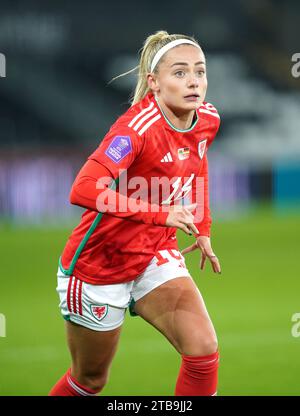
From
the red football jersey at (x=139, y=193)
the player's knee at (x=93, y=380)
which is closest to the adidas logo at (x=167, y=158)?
the red football jersey at (x=139, y=193)

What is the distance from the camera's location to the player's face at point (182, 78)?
13.0ft

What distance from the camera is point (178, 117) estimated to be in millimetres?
4086

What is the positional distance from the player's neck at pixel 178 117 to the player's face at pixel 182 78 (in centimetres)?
2

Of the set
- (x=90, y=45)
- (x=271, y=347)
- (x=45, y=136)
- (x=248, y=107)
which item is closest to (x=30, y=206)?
(x=45, y=136)

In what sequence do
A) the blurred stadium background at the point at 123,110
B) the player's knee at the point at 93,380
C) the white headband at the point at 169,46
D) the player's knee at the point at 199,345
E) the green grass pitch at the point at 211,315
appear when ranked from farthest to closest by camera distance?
the blurred stadium background at the point at 123,110 → the green grass pitch at the point at 211,315 → the player's knee at the point at 93,380 → the white headband at the point at 169,46 → the player's knee at the point at 199,345

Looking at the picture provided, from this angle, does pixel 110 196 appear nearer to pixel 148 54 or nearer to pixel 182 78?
pixel 182 78

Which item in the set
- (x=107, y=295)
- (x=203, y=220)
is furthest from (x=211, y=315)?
(x=107, y=295)

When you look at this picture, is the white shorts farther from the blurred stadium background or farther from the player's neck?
the blurred stadium background

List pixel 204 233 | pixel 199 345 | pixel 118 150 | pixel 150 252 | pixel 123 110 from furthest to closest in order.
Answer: pixel 123 110
pixel 204 233
pixel 150 252
pixel 199 345
pixel 118 150

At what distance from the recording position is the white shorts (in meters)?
4.07

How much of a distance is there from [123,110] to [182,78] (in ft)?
33.4

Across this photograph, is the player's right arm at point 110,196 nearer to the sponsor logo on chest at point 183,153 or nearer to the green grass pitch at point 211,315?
the sponsor logo on chest at point 183,153

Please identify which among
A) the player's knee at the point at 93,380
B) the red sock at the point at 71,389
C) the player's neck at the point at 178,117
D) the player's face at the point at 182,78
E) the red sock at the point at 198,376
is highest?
the player's face at the point at 182,78
